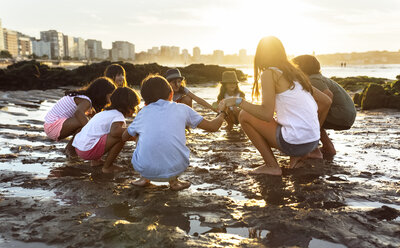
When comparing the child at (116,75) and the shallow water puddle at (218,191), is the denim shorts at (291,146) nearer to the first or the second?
the shallow water puddle at (218,191)

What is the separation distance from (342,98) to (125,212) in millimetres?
3419

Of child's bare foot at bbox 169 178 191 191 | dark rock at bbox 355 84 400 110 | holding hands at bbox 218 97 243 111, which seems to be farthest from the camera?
dark rock at bbox 355 84 400 110

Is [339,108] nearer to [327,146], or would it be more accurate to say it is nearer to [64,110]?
[327,146]

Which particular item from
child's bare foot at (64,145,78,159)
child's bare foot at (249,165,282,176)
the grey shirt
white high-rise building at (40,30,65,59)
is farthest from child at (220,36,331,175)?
white high-rise building at (40,30,65,59)

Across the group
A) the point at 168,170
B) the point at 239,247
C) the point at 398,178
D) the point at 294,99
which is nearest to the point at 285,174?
the point at 294,99

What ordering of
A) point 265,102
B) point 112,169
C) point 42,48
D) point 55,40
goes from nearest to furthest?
point 265,102
point 112,169
point 42,48
point 55,40

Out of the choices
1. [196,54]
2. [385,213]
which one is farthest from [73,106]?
[196,54]

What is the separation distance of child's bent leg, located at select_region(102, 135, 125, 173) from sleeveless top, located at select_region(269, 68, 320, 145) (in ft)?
6.24

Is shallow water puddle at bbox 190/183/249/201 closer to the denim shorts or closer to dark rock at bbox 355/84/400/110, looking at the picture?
the denim shorts

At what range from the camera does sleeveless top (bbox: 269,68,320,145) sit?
335cm

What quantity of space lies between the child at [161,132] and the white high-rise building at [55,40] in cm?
20318

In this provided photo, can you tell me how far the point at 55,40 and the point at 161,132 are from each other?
21444cm

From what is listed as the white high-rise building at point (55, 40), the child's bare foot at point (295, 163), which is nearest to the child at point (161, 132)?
the child's bare foot at point (295, 163)

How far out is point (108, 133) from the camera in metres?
3.81
